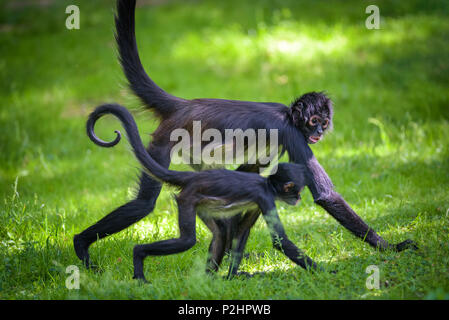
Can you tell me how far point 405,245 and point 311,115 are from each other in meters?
1.37

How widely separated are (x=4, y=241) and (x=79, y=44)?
845cm

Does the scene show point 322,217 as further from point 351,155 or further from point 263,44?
point 263,44

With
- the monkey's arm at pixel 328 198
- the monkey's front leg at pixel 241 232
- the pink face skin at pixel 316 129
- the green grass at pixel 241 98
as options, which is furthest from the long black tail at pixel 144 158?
the pink face skin at pixel 316 129

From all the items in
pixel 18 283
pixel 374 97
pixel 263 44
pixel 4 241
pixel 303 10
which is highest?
pixel 303 10

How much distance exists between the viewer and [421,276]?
3.73 m

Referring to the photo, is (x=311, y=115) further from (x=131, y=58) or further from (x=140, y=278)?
Answer: (x=140, y=278)

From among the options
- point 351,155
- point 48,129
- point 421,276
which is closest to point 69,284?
point 421,276

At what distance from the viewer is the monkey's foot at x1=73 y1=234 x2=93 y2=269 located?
14.1 ft

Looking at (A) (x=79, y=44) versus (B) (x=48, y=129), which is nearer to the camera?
(B) (x=48, y=129)

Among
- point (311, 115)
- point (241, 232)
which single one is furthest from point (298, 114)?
point (241, 232)

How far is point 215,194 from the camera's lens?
374cm

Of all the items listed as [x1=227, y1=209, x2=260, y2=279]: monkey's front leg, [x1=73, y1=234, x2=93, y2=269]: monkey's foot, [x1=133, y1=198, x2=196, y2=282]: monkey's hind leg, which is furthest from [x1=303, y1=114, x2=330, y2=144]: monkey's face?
[x1=73, y1=234, x2=93, y2=269]: monkey's foot

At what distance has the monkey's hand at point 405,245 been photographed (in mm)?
4215

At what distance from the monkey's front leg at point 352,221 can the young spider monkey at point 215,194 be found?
40cm
